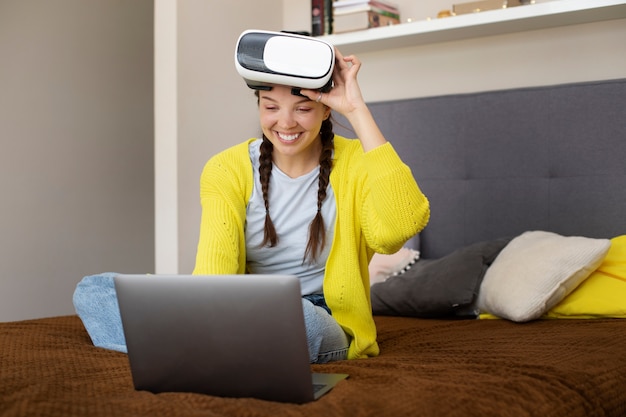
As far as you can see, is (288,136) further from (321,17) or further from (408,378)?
(321,17)

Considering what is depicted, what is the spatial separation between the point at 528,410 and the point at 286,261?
0.85m

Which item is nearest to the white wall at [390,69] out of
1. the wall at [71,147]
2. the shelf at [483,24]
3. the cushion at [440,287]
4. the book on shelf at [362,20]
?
the shelf at [483,24]

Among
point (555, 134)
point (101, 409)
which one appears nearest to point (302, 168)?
point (101, 409)

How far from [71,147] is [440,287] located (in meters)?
2.42

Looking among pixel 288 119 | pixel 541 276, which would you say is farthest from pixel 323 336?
pixel 541 276

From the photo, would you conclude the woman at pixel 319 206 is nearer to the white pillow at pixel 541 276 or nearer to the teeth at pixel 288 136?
the teeth at pixel 288 136

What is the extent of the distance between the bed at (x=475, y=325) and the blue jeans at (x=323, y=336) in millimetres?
67

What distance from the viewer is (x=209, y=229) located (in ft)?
6.53

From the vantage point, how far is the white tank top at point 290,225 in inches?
82.3

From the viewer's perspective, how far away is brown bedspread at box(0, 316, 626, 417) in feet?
4.24

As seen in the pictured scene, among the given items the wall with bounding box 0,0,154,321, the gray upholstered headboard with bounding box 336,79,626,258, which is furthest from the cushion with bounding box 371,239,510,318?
the wall with bounding box 0,0,154,321

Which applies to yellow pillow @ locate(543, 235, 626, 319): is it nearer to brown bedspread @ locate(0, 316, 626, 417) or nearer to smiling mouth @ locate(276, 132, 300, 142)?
brown bedspread @ locate(0, 316, 626, 417)

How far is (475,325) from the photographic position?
2582 millimetres

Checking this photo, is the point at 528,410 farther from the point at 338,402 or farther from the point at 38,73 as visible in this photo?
the point at 38,73
